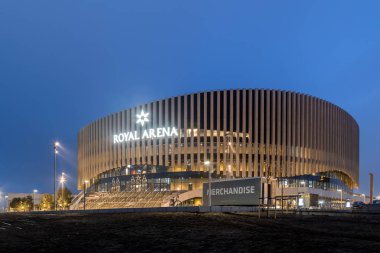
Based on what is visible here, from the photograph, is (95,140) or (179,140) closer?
(179,140)

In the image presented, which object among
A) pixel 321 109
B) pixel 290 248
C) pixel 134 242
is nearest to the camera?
pixel 290 248

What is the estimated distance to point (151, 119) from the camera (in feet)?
358

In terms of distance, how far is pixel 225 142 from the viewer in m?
102

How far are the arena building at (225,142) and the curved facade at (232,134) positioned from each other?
0.78ft

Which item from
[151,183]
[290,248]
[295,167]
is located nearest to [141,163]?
[151,183]

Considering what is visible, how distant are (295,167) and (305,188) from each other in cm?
962

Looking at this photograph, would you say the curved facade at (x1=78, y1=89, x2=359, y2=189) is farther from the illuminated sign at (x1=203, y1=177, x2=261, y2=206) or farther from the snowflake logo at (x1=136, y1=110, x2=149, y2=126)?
the illuminated sign at (x1=203, y1=177, x2=261, y2=206)

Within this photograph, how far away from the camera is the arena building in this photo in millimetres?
102000

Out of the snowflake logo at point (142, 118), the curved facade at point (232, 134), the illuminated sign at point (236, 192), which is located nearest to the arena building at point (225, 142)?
the snowflake logo at point (142, 118)

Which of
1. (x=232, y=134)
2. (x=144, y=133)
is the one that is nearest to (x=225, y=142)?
(x=232, y=134)

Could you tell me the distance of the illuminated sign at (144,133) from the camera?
10547 centimetres

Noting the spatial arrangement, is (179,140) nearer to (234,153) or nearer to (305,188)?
(234,153)

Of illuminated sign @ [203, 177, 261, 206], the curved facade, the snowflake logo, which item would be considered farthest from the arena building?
illuminated sign @ [203, 177, 261, 206]

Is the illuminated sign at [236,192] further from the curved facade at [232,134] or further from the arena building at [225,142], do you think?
the curved facade at [232,134]
